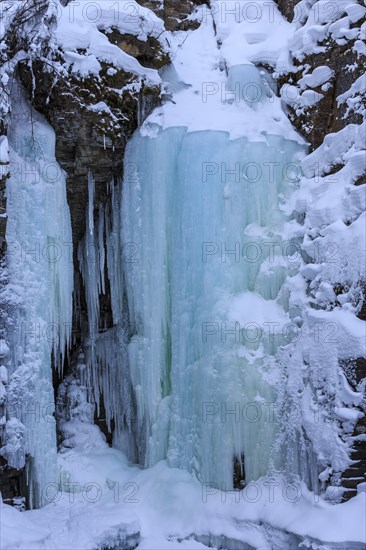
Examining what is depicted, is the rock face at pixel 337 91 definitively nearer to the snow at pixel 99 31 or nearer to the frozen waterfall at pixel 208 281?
the frozen waterfall at pixel 208 281

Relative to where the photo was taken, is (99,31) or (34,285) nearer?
(34,285)

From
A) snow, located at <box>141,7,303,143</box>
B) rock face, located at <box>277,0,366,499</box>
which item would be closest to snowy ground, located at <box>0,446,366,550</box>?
rock face, located at <box>277,0,366,499</box>

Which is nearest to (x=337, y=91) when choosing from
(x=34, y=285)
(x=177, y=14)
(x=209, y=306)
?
(x=209, y=306)

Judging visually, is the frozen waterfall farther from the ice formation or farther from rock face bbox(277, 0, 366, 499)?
the ice formation

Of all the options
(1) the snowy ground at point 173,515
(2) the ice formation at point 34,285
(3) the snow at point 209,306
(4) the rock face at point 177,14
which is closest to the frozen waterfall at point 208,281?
(3) the snow at point 209,306

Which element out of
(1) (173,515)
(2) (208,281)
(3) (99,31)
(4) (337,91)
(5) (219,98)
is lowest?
(1) (173,515)

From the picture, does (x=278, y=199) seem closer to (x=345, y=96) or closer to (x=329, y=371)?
(x=345, y=96)

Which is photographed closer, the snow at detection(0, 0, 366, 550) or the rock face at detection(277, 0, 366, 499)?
the rock face at detection(277, 0, 366, 499)

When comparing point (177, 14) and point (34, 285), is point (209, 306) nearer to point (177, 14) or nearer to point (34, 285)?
point (34, 285)

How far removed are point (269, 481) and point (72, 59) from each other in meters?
4.73

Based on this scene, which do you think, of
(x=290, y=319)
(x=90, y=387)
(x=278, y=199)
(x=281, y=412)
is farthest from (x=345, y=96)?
(x=90, y=387)

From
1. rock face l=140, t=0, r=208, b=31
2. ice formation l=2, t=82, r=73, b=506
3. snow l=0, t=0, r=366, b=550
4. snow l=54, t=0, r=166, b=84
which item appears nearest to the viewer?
snow l=0, t=0, r=366, b=550

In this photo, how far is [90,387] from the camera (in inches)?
320

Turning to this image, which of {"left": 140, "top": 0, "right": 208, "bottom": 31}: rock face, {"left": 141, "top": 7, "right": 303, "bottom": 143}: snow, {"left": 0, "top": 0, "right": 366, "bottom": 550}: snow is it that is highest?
{"left": 140, "top": 0, "right": 208, "bottom": 31}: rock face
